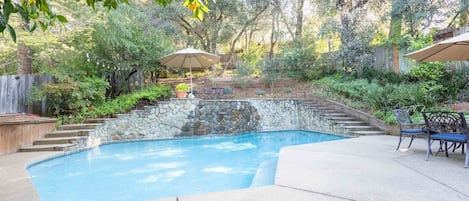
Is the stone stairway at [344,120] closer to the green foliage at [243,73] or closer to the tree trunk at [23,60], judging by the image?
the green foliage at [243,73]

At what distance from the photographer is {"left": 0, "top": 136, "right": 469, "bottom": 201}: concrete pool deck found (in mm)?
2826

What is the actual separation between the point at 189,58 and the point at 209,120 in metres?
2.49

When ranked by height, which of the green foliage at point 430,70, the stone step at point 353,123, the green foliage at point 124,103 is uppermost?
the green foliage at point 430,70

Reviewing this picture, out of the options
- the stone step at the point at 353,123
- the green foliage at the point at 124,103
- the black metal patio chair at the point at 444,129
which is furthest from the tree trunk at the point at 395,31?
the green foliage at the point at 124,103

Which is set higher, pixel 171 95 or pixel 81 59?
pixel 81 59

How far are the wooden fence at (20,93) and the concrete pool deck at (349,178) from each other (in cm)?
338

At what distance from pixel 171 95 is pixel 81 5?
414 cm

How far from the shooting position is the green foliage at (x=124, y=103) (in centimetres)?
825

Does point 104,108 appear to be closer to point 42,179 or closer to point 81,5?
point 81,5

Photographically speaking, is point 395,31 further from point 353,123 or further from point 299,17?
point 299,17

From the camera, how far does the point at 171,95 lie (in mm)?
10266

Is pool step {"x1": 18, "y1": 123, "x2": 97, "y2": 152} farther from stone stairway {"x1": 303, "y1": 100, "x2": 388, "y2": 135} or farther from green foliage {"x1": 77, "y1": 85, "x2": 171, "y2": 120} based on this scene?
stone stairway {"x1": 303, "y1": 100, "x2": 388, "y2": 135}

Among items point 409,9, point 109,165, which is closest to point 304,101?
point 409,9

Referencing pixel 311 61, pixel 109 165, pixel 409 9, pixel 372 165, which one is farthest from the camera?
pixel 311 61
